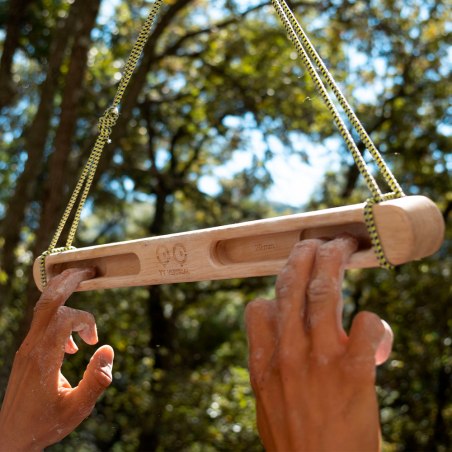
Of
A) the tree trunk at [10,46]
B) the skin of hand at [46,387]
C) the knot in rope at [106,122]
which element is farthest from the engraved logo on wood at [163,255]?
the tree trunk at [10,46]

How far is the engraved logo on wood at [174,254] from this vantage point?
0.88m

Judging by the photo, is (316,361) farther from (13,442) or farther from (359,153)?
(13,442)

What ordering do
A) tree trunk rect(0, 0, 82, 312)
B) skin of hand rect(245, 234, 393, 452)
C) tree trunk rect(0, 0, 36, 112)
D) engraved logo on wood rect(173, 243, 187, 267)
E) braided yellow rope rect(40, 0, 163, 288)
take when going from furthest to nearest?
tree trunk rect(0, 0, 36, 112)
tree trunk rect(0, 0, 82, 312)
braided yellow rope rect(40, 0, 163, 288)
engraved logo on wood rect(173, 243, 187, 267)
skin of hand rect(245, 234, 393, 452)

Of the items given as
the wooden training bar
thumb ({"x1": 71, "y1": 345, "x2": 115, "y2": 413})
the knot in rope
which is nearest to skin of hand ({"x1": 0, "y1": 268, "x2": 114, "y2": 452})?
thumb ({"x1": 71, "y1": 345, "x2": 115, "y2": 413})

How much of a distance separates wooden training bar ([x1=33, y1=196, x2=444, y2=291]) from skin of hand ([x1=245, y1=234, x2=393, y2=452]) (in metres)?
0.04

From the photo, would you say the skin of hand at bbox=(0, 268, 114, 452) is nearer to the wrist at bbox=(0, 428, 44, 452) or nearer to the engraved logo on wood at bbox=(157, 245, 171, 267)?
the wrist at bbox=(0, 428, 44, 452)

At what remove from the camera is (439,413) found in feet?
15.0

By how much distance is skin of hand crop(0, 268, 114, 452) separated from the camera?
0.94 meters

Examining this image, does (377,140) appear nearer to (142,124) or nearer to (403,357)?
(403,357)

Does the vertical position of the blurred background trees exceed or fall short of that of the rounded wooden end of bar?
it falls short

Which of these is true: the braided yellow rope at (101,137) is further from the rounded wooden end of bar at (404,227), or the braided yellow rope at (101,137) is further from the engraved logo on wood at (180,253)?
the rounded wooden end of bar at (404,227)

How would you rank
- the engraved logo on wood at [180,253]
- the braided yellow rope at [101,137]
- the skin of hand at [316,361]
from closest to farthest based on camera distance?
1. the skin of hand at [316,361]
2. the engraved logo on wood at [180,253]
3. the braided yellow rope at [101,137]

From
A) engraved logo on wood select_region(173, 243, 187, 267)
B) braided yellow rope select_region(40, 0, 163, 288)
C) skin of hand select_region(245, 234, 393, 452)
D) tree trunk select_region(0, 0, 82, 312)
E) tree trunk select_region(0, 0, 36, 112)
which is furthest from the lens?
tree trunk select_region(0, 0, 36, 112)

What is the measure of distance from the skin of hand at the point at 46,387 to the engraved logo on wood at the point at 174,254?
0.77 feet
